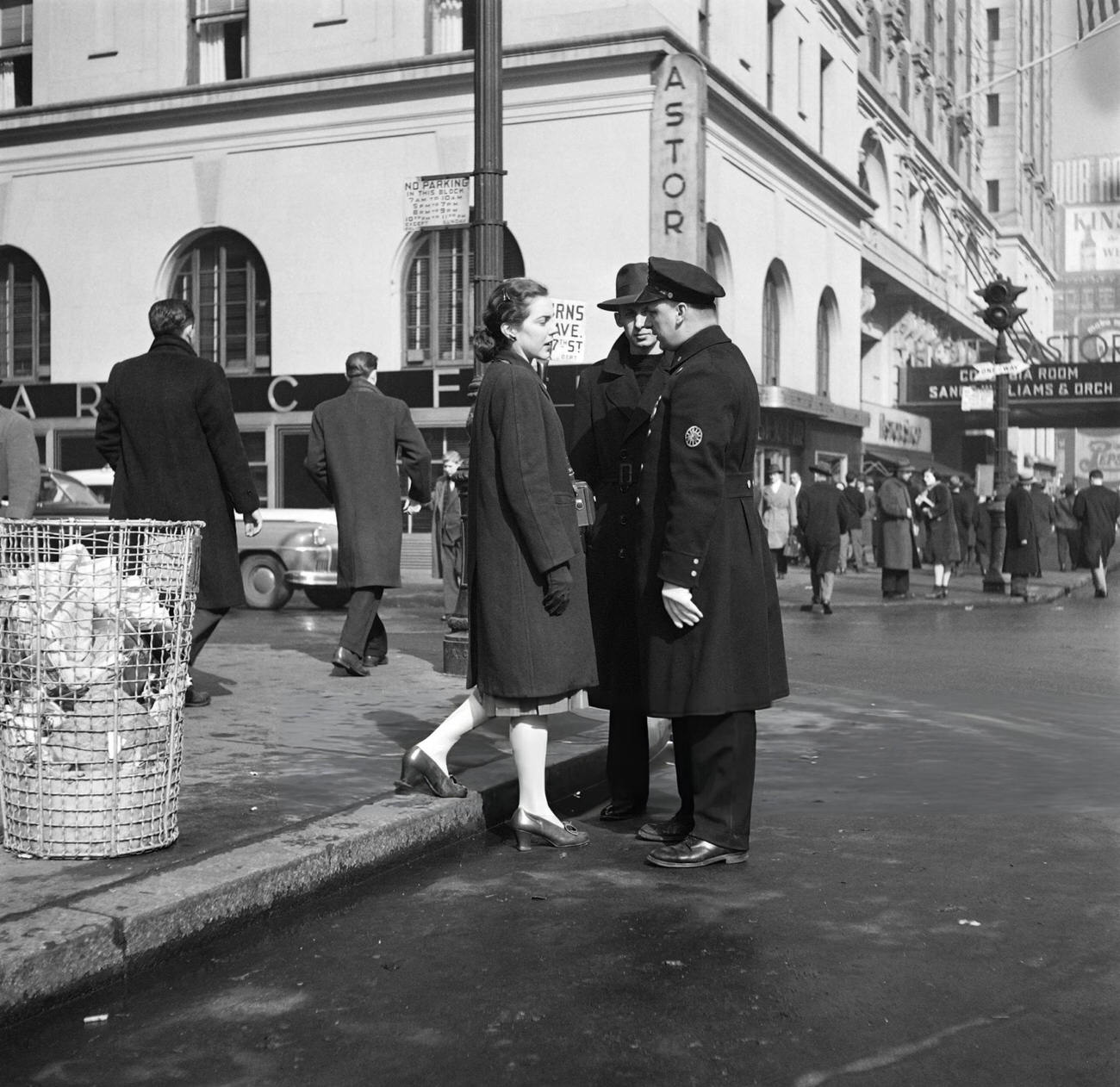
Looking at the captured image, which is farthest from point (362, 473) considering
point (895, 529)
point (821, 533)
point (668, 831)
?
point (895, 529)

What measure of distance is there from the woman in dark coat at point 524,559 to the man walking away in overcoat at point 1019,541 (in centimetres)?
1538

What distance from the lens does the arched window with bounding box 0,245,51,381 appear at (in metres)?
26.4

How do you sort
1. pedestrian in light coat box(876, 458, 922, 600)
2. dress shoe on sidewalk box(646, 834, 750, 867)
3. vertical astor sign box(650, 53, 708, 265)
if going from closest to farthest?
dress shoe on sidewalk box(646, 834, 750, 867) < pedestrian in light coat box(876, 458, 922, 600) < vertical astor sign box(650, 53, 708, 265)

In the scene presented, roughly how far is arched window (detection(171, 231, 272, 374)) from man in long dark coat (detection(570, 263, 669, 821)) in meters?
19.7

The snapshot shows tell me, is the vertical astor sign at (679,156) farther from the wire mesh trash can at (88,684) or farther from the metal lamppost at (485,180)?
the wire mesh trash can at (88,684)

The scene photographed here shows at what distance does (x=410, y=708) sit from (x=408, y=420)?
2.20m

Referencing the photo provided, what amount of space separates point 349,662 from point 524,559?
401cm

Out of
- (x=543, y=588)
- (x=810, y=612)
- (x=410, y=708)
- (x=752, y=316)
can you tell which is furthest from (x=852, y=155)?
(x=543, y=588)

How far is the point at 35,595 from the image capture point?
14.1 ft

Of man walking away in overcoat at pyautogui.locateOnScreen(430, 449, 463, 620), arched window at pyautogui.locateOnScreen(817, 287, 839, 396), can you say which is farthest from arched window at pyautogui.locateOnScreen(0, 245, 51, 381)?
man walking away in overcoat at pyautogui.locateOnScreen(430, 449, 463, 620)

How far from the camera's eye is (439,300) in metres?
23.8

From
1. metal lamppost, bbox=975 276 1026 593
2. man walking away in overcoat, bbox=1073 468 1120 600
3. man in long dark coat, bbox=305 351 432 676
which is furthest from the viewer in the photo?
man walking away in overcoat, bbox=1073 468 1120 600

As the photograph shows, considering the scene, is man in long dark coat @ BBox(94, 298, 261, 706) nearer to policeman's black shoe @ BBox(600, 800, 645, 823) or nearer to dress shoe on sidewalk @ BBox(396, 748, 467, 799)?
dress shoe on sidewalk @ BBox(396, 748, 467, 799)

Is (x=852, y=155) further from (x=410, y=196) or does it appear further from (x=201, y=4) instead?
(x=410, y=196)
